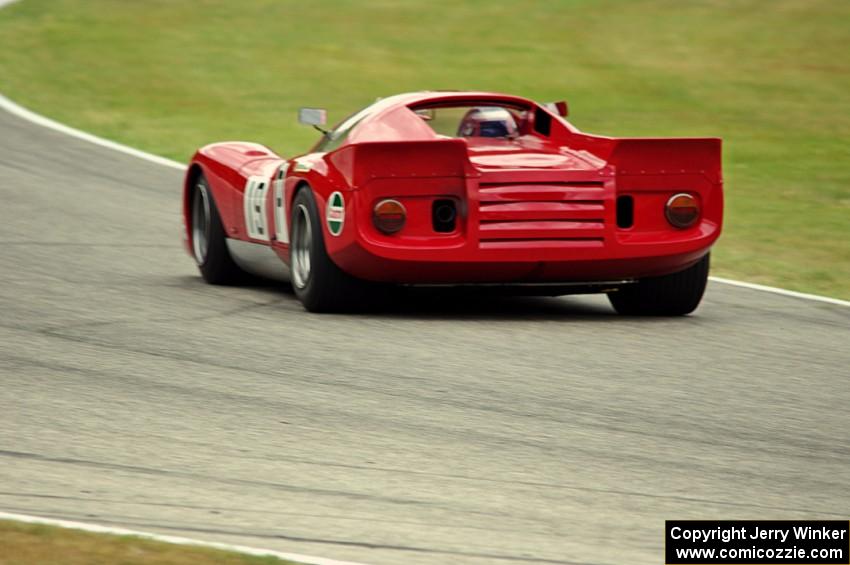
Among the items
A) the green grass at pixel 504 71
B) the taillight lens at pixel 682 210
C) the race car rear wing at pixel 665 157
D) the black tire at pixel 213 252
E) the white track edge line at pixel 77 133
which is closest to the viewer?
the race car rear wing at pixel 665 157

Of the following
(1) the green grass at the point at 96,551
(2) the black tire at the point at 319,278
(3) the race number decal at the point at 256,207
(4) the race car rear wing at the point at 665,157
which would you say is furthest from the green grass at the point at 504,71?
(1) the green grass at the point at 96,551

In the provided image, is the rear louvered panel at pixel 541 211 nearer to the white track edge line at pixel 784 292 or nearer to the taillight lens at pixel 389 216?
the taillight lens at pixel 389 216

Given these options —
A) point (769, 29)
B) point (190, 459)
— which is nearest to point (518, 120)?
point (190, 459)

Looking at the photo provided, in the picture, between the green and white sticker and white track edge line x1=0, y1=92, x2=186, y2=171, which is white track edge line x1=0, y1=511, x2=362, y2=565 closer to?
the green and white sticker

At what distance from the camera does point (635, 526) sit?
14.1 feet

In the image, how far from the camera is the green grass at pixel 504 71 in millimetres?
16016

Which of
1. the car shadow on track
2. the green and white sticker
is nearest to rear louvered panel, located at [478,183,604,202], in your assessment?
the car shadow on track

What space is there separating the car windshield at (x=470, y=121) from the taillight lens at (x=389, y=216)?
3.16ft

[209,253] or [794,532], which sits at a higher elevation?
[794,532]

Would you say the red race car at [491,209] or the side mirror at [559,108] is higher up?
the side mirror at [559,108]

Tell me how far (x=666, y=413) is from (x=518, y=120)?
3292 millimetres

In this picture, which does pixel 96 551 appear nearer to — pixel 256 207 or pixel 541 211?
pixel 541 211

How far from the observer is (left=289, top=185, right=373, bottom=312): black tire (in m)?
7.84

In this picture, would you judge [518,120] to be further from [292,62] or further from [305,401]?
[292,62]
